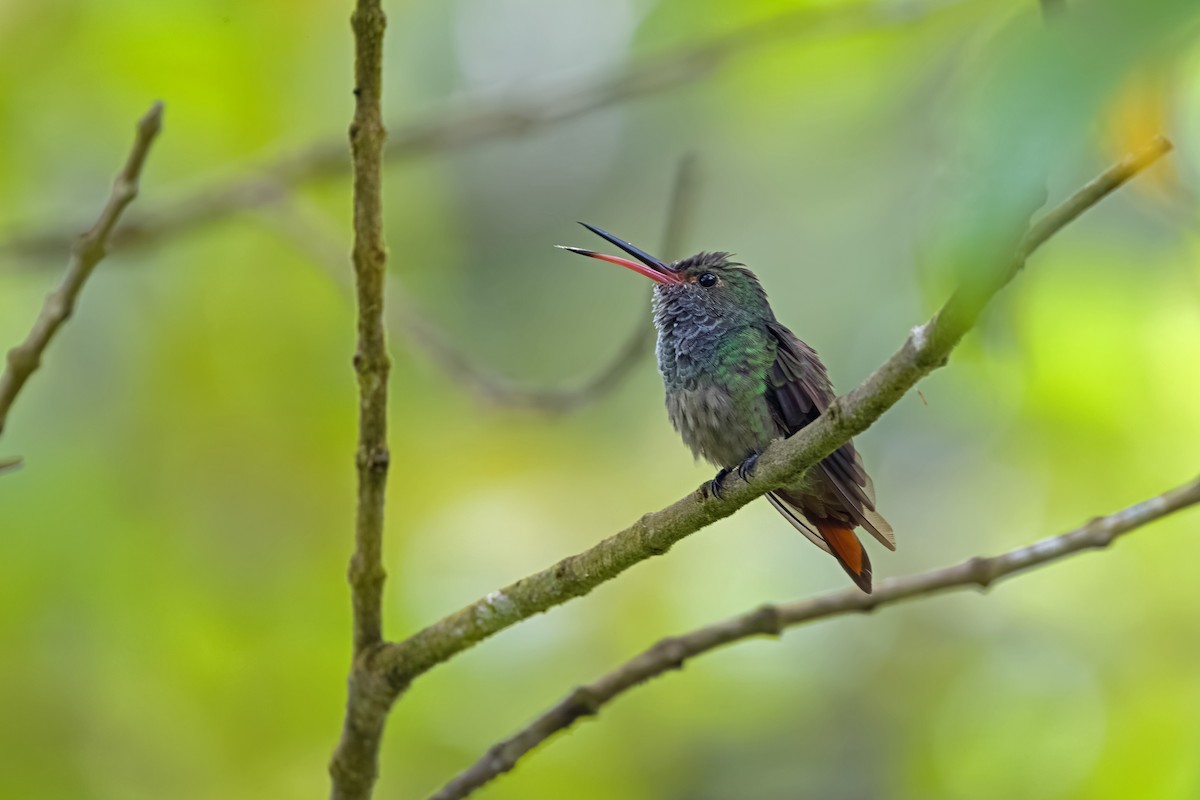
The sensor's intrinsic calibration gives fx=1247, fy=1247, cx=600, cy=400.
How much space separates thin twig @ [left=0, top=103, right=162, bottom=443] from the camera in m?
2.56

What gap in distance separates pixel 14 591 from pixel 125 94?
2.41 m

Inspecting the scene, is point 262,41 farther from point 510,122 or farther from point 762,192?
point 762,192

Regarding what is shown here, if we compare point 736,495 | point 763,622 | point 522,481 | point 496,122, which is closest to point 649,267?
point 496,122

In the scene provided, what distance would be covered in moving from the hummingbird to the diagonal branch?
625 mm

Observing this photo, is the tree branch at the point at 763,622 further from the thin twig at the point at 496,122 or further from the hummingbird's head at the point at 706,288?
the thin twig at the point at 496,122

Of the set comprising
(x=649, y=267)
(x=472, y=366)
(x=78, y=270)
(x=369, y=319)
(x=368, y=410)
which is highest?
(x=472, y=366)

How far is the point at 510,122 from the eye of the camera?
5.10m

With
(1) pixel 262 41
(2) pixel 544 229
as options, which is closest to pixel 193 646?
(1) pixel 262 41

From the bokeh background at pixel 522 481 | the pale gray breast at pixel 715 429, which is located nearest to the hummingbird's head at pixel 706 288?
the pale gray breast at pixel 715 429

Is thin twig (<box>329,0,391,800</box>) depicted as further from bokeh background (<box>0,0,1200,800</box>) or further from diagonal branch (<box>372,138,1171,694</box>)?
bokeh background (<box>0,0,1200,800</box>)

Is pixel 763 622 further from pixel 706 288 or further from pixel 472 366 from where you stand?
pixel 472 366

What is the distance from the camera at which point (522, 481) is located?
23.2 feet

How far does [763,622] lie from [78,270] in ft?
5.76

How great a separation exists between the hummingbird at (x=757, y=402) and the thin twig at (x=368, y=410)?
950 millimetres
